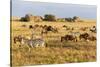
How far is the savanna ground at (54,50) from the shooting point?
227cm

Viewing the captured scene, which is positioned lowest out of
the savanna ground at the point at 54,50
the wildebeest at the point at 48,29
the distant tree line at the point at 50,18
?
the savanna ground at the point at 54,50

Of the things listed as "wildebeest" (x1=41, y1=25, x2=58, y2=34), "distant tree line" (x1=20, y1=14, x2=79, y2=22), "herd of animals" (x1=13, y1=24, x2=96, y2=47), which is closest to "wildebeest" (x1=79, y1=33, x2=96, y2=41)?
"herd of animals" (x1=13, y1=24, x2=96, y2=47)

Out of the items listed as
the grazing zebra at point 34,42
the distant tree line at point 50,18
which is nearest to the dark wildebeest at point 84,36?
the distant tree line at point 50,18

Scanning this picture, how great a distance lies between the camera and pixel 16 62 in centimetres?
225

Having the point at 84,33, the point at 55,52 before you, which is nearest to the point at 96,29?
the point at 84,33

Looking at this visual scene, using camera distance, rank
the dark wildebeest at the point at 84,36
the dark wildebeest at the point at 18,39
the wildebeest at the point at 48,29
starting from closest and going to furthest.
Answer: the dark wildebeest at the point at 18,39, the wildebeest at the point at 48,29, the dark wildebeest at the point at 84,36

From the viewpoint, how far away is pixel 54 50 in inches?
94.5

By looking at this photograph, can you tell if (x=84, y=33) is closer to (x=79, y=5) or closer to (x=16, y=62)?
(x=79, y=5)

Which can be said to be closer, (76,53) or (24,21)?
(24,21)

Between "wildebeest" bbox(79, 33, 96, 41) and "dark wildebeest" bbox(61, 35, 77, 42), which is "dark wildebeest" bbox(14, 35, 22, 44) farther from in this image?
"wildebeest" bbox(79, 33, 96, 41)

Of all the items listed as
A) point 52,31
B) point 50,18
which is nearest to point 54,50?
point 52,31

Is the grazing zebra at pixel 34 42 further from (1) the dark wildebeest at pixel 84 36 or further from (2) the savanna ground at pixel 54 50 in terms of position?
(1) the dark wildebeest at pixel 84 36
